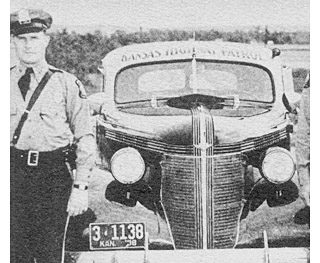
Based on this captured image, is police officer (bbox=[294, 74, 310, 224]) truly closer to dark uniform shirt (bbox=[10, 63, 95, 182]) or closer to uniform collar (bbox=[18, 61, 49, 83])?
dark uniform shirt (bbox=[10, 63, 95, 182])

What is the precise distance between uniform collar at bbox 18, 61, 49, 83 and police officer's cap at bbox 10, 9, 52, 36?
178 mm

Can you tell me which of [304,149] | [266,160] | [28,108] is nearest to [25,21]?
[28,108]

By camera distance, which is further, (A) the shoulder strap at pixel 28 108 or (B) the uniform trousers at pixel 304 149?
A: (B) the uniform trousers at pixel 304 149

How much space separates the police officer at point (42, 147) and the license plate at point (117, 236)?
5.8 inches

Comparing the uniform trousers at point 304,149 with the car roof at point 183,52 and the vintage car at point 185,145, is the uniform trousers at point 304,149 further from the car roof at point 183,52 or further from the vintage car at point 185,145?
the car roof at point 183,52

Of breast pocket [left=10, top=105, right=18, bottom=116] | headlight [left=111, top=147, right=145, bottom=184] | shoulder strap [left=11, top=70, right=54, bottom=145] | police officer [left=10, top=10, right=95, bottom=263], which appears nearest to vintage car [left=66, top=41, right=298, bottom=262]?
headlight [left=111, top=147, right=145, bottom=184]

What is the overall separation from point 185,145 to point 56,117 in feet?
2.21

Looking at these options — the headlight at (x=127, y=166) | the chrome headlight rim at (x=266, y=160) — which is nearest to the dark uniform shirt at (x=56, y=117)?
the headlight at (x=127, y=166)

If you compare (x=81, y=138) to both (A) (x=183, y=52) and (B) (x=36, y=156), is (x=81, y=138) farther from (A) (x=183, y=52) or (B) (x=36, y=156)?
(A) (x=183, y=52)

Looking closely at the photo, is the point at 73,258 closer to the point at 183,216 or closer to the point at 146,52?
the point at 183,216

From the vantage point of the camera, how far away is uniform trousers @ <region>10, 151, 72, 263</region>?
2984 millimetres

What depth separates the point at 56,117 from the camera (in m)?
2.99

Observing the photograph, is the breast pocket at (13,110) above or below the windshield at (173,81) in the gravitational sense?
below

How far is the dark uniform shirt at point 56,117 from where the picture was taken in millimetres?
2979
